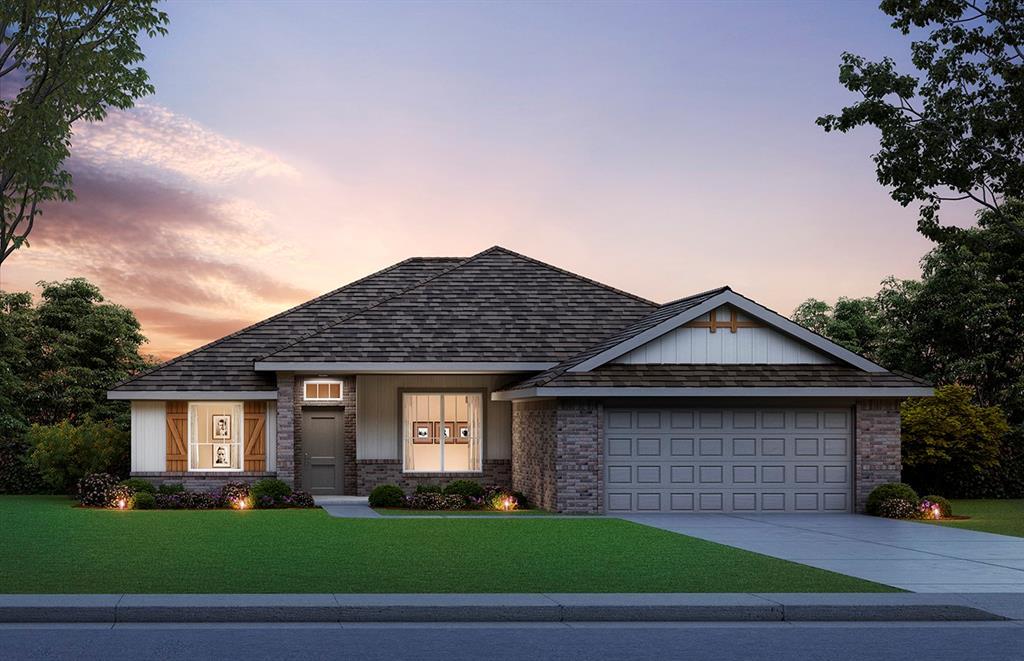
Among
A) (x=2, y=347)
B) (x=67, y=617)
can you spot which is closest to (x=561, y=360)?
(x=67, y=617)

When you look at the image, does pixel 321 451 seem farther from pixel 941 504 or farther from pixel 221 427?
pixel 941 504

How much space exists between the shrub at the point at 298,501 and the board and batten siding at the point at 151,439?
2.18m

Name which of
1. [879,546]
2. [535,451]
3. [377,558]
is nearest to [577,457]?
[535,451]

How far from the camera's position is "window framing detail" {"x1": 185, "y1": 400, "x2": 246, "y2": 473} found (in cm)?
3244

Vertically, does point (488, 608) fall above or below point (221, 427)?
below

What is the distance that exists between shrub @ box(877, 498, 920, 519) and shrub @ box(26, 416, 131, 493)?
67.0ft

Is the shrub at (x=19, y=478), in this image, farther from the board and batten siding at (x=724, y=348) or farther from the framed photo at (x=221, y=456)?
the board and batten siding at (x=724, y=348)

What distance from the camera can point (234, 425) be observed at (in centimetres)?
3303

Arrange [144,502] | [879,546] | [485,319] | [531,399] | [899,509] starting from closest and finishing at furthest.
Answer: [879,546]
[899,509]
[144,502]
[531,399]
[485,319]

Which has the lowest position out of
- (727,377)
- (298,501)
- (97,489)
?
(298,501)

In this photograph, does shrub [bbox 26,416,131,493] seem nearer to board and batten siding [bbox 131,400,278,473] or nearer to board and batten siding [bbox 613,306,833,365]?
board and batten siding [bbox 131,400,278,473]
